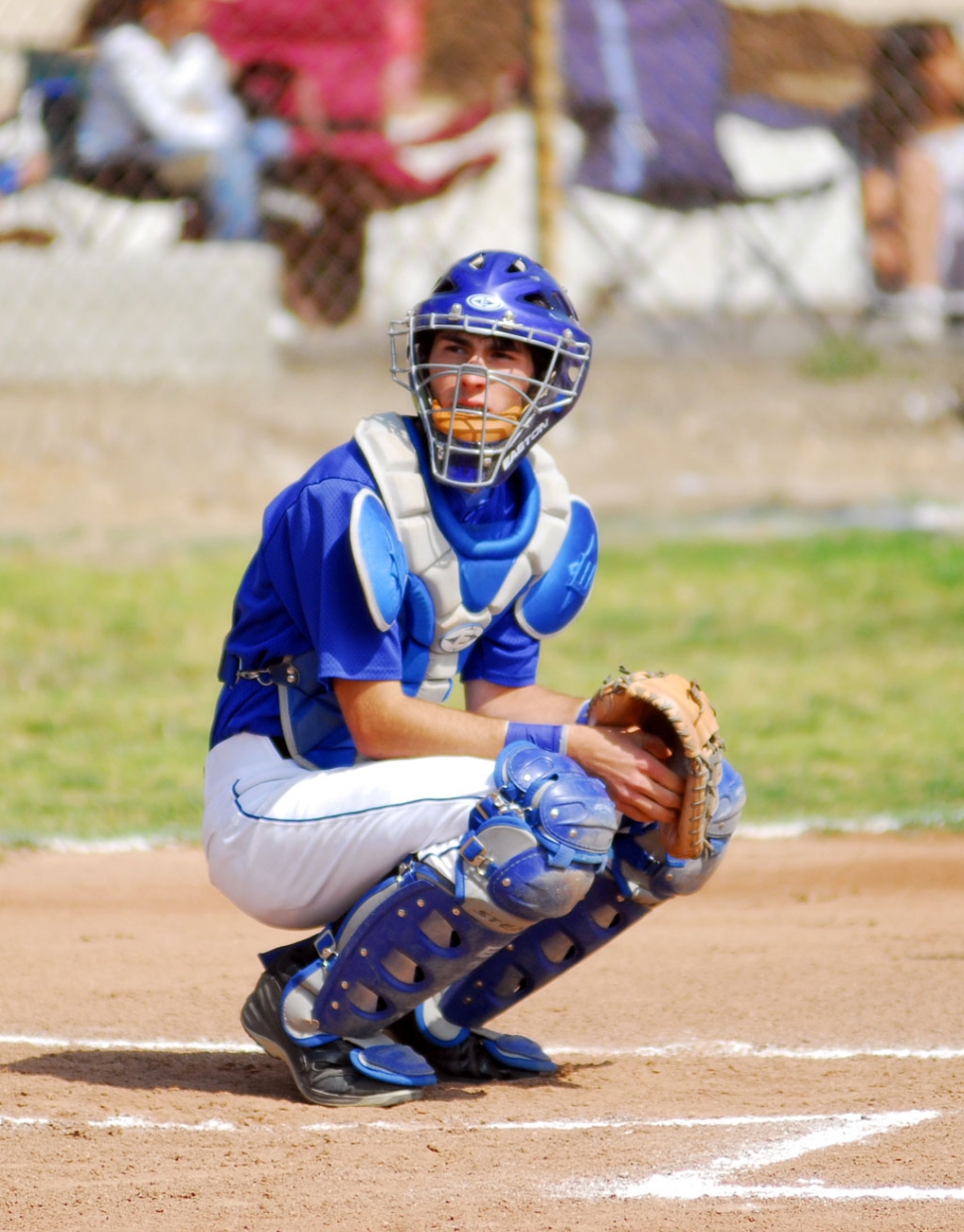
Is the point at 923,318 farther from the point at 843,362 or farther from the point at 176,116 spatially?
the point at 176,116

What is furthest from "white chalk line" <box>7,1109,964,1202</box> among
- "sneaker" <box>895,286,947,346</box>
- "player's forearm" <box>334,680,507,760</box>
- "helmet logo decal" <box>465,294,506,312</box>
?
"sneaker" <box>895,286,947,346</box>

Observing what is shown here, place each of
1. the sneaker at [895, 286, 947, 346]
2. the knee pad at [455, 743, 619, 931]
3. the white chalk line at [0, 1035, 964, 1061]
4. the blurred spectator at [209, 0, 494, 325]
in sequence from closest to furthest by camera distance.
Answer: the knee pad at [455, 743, 619, 931], the white chalk line at [0, 1035, 964, 1061], the blurred spectator at [209, 0, 494, 325], the sneaker at [895, 286, 947, 346]

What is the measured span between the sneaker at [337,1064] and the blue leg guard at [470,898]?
0.07 meters

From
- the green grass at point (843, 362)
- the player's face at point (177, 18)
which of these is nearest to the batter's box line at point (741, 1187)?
the player's face at point (177, 18)

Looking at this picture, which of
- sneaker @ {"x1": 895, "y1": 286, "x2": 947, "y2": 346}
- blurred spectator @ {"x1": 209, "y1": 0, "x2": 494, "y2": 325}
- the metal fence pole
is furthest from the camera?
sneaker @ {"x1": 895, "y1": 286, "x2": 947, "y2": 346}

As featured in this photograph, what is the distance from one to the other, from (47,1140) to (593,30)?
9.92 meters

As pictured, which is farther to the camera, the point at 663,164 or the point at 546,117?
the point at 663,164

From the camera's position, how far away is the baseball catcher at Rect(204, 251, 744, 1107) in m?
2.91

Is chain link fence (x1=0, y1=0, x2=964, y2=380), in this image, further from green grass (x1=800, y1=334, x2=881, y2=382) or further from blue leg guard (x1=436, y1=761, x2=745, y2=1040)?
blue leg guard (x1=436, y1=761, x2=745, y2=1040)

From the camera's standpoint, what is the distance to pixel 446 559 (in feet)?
10.1

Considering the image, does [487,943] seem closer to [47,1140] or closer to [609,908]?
[609,908]

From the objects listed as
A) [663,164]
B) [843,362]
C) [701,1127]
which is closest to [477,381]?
[701,1127]

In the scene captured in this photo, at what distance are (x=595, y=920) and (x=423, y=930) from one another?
39 cm

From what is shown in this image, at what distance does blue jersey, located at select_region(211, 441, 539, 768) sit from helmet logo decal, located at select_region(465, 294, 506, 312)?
34cm
